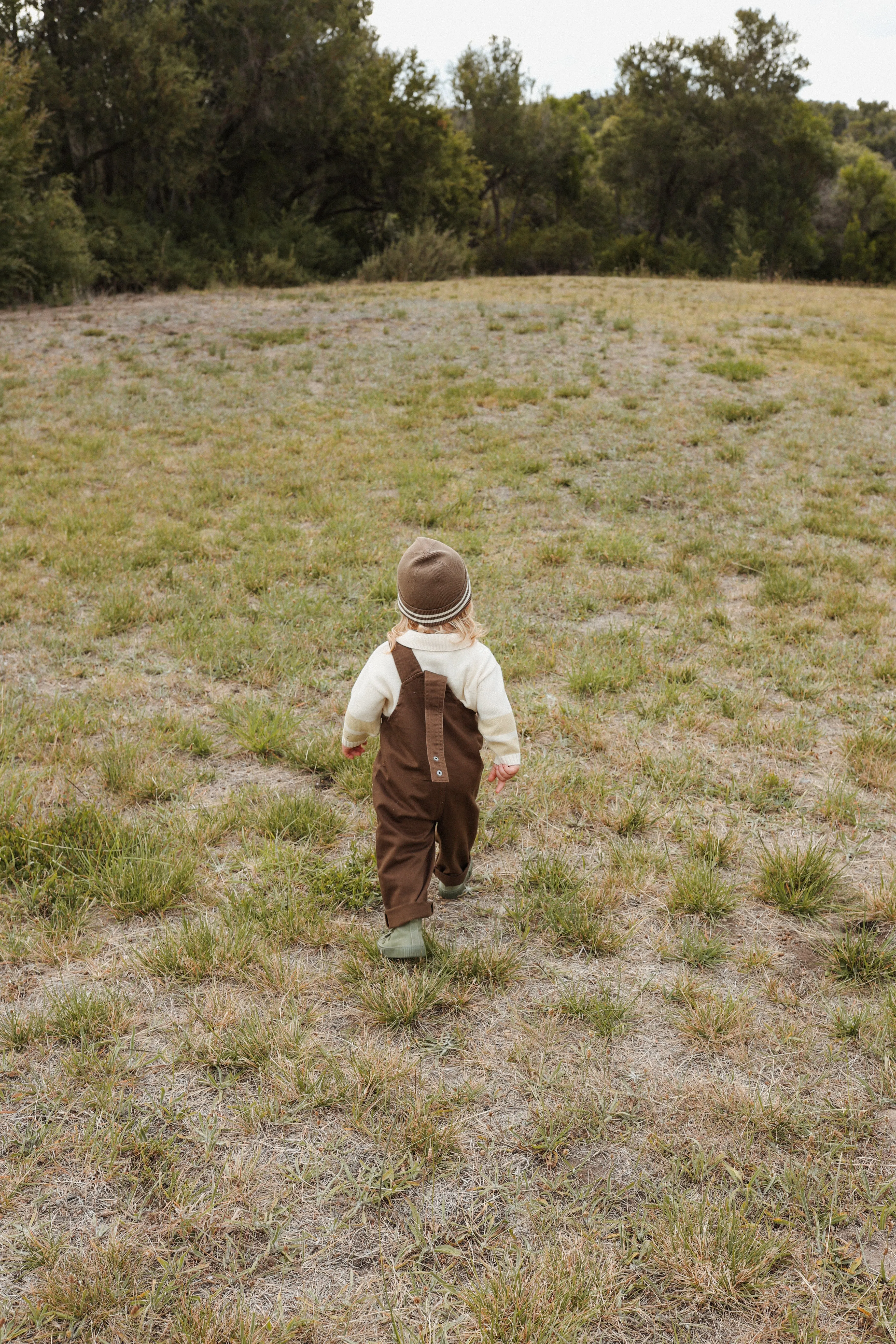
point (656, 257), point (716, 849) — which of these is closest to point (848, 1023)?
point (716, 849)

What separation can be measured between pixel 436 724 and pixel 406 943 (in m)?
0.74

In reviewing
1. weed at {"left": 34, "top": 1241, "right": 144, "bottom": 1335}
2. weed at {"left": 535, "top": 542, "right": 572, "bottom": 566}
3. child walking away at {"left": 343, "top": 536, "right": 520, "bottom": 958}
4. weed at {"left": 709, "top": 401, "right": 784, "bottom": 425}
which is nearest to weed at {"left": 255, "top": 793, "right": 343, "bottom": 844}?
child walking away at {"left": 343, "top": 536, "right": 520, "bottom": 958}

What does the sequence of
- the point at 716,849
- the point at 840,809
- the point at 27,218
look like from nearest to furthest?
the point at 716,849 → the point at 840,809 → the point at 27,218

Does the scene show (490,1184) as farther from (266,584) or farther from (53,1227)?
(266,584)

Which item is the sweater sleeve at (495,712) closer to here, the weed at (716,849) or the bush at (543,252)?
the weed at (716,849)

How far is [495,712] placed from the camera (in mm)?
2857

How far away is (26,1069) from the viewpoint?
254 cm

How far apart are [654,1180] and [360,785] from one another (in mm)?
2098

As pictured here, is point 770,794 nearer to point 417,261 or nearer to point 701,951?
point 701,951

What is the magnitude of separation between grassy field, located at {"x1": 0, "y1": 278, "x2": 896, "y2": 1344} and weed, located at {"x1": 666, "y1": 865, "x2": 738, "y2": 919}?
1 cm

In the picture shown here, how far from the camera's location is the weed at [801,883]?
10.6 ft

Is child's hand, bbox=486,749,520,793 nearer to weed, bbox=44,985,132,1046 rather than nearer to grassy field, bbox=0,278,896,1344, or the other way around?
grassy field, bbox=0,278,896,1344

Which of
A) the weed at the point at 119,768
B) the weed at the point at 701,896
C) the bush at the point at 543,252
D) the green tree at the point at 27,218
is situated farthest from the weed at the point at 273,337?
the bush at the point at 543,252

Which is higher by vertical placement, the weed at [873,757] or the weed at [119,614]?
the weed at [119,614]
